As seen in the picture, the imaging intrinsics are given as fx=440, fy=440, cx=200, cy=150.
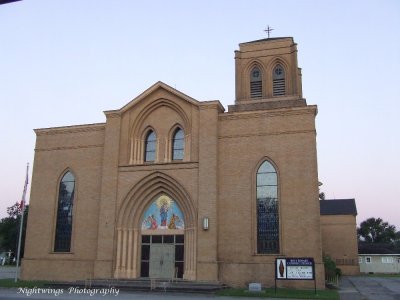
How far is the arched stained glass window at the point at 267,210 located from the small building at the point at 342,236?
28085mm

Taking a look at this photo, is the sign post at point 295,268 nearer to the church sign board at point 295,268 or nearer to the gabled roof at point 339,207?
the church sign board at point 295,268

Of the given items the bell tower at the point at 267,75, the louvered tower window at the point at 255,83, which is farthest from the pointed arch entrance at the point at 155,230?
the louvered tower window at the point at 255,83

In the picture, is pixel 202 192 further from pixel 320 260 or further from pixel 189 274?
pixel 320 260

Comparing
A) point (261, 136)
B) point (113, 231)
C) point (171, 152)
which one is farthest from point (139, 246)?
point (261, 136)

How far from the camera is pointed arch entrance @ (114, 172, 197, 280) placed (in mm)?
25922

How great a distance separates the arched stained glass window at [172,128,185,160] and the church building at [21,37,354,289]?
0.21ft

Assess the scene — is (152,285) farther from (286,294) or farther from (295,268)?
(295,268)

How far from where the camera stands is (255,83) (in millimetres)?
29703

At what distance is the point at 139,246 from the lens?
27.0 meters

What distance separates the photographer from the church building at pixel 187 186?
2441 cm

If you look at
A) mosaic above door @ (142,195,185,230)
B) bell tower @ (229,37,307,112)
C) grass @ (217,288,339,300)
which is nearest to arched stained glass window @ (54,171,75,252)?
mosaic above door @ (142,195,185,230)

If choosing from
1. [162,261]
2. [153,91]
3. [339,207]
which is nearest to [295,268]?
[162,261]

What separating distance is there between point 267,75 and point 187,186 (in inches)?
379

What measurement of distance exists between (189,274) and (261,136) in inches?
351
